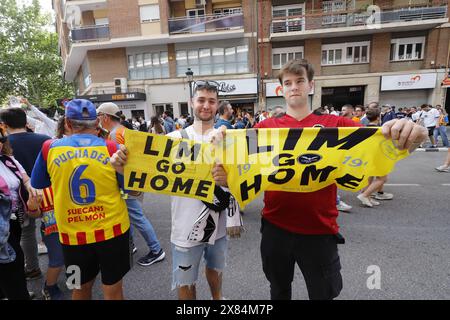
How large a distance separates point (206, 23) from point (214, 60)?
98.4 inches

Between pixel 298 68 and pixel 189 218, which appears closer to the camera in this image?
pixel 298 68

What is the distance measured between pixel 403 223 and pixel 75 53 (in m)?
24.0

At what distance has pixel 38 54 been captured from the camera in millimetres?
29969

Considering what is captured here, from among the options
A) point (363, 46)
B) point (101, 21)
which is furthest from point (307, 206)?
point (101, 21)

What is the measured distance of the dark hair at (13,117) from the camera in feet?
8.96

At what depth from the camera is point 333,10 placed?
709 inches

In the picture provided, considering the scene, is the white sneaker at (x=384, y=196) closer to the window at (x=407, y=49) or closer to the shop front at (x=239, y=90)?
the shop front at (x=239, y=90)

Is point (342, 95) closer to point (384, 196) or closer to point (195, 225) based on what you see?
point (384, 196)

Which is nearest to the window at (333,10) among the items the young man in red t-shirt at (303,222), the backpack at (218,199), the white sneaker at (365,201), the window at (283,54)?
the window at (283,54)

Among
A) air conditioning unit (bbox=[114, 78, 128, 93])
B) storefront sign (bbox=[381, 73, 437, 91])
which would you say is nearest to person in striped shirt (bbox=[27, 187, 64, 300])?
air conditioning unit (bbox=[114, 78, 128, 93])

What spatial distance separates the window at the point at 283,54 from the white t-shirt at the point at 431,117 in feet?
33.0
